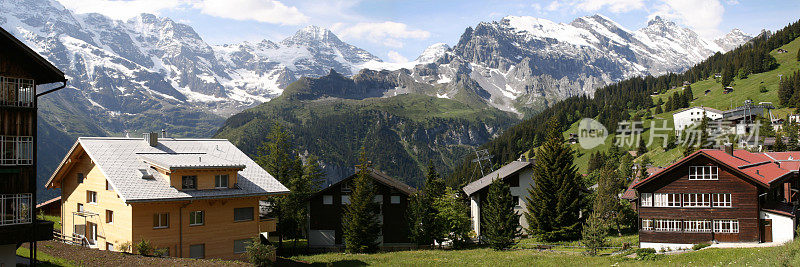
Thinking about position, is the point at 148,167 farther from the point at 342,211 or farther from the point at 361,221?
the point at 342,211

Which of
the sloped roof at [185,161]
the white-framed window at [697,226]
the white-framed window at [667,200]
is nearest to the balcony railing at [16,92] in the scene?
the sloped roof at [185,161]

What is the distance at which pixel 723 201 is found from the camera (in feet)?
150

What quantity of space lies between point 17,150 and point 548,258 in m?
35.3

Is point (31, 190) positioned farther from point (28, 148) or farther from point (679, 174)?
point (679, 174)

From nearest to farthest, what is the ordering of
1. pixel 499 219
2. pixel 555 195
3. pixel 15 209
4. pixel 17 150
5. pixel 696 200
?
pixel 15 209, pixel 17 150, pixel 696 200, pixel 499 219, pixel 555 195

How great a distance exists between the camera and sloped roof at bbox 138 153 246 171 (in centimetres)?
3791

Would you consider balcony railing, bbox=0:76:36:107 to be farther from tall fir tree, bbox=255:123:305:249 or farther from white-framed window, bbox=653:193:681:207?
white-framed window, bbox=653:193:681:207

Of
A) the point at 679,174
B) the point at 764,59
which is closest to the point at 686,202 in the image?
the point at 679,174

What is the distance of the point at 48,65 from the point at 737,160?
54.0m

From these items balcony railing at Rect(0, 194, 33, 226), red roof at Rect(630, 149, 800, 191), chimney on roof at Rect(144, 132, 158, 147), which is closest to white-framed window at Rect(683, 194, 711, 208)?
red roof at Rect(630, 149, 800, 191)

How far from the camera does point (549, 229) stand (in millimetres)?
56531

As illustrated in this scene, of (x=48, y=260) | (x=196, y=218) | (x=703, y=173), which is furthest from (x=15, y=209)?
(x=703, y=173)

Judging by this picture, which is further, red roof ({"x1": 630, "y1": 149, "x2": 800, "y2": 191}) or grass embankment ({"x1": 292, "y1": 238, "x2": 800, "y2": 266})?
red roof ({"x1": 630, "y1": 149, "x2": 800, "y2": 191})

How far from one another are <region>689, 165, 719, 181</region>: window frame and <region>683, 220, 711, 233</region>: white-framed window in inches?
146
